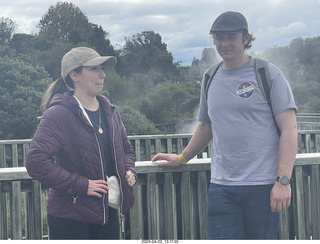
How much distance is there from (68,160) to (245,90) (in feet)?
3.86

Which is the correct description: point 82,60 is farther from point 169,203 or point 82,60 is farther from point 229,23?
point 169,203

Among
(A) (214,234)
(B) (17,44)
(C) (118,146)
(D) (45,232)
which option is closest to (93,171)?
(C) (118,146)

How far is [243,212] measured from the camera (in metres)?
3.85

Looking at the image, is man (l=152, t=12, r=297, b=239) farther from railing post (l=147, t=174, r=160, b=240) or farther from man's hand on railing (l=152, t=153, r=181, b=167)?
railing post (l=147, t=174, r=160, b=240)

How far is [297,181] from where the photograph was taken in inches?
190

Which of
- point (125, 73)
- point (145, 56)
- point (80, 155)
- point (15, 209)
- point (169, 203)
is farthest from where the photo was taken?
point (145, 56)

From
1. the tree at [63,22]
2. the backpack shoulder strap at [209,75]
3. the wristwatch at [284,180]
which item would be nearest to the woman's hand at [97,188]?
the backpack shoulder strap at [209,75]

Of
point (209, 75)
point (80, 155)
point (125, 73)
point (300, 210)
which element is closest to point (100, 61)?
point (80, 155)

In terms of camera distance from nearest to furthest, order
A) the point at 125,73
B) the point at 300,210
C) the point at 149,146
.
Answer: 1. the point at 300,210
2. the point at 149,146
3. the point at 125,73

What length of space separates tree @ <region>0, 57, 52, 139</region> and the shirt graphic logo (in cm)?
2368

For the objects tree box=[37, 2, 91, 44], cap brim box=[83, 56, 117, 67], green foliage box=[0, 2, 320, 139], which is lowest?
cap brim box=[83, 56, 117, 67]

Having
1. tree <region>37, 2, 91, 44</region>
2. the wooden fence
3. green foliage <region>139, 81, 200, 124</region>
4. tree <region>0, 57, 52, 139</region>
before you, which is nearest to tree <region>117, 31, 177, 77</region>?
tree <region>37, 2, 91, 44</region>

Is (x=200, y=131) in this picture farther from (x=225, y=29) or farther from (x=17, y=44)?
(x=17, y=44)

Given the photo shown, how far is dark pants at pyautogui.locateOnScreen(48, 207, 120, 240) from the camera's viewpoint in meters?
3.69
